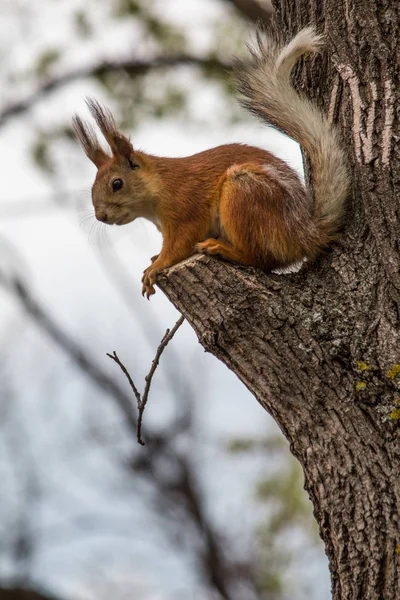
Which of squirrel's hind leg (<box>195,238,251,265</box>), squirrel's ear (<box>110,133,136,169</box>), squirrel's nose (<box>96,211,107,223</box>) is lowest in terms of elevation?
squirrel's hind leg (<box>195,238,251,265</box>)

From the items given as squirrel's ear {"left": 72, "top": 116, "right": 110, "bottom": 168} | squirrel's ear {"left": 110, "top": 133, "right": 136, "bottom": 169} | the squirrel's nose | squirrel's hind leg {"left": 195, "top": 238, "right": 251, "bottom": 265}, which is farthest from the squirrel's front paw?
squirrel's ear {"left": 72, "top": 116, "right": 110, "bottom": 168}

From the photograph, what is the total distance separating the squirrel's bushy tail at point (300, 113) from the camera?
2307 mm

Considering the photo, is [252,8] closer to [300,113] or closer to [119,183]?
[119,183]

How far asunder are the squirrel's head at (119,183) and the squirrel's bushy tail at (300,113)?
0.71 m

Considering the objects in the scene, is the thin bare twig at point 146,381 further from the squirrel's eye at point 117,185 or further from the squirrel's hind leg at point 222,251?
the squirrel's eye at point 117,185

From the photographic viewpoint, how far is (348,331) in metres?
2.05

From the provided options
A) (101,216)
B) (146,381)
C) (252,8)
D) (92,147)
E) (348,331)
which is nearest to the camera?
(348,331)

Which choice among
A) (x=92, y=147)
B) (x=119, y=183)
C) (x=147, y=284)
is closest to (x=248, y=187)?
(x=147, y=284)

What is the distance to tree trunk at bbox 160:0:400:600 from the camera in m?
1.91

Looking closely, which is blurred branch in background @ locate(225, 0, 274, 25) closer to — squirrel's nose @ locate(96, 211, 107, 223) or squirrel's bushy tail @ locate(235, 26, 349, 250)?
squirrel's nose @ locate(96, 211, 107, 223)

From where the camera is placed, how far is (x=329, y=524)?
196 cm

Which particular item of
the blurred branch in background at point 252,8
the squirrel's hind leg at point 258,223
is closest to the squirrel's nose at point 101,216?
the squirrel's hind leg at point 258,223

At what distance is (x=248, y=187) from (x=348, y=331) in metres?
0.74

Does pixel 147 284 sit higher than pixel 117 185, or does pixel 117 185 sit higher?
pixel 117 185
